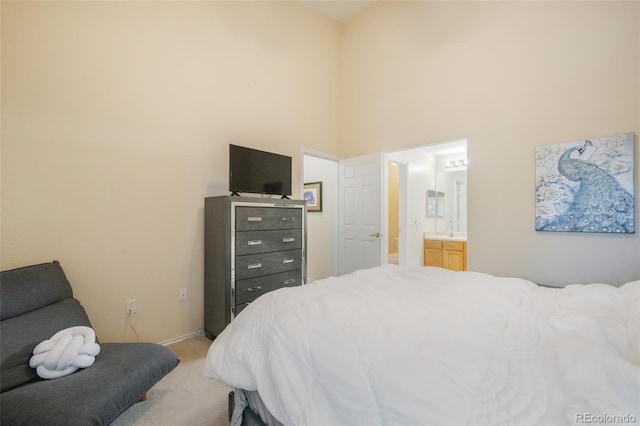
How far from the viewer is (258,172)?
2969 millimetres

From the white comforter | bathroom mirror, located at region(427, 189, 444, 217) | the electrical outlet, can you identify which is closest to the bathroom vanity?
bathroom mirror, located at region(427, 189, 444, 217)

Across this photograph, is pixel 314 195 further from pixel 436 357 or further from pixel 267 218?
pixel 436 357

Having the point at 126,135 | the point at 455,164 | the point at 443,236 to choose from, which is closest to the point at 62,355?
the point at 126,135

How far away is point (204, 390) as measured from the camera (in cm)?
187

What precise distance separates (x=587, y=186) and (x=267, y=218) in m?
2.80

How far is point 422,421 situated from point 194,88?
3121 mm

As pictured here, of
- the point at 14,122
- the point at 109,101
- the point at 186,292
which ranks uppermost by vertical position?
the point at 109,101

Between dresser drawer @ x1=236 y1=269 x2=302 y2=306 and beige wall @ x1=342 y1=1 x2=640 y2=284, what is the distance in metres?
1.93

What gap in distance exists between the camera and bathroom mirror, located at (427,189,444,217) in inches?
200

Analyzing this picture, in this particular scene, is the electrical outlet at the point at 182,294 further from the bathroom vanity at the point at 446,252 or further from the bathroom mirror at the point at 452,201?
the bathroom mirror at the point at 452,201

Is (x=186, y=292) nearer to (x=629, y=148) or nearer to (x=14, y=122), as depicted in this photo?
(x=14, y=122)

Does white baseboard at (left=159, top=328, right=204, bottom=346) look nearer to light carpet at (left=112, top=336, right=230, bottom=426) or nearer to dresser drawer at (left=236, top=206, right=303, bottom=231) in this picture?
light carpet at (left=112, top=336, right=230, bottom=426)

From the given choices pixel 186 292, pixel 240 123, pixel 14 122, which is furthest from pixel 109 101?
pixel 186 292

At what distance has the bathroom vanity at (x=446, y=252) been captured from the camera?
439 centimetres
